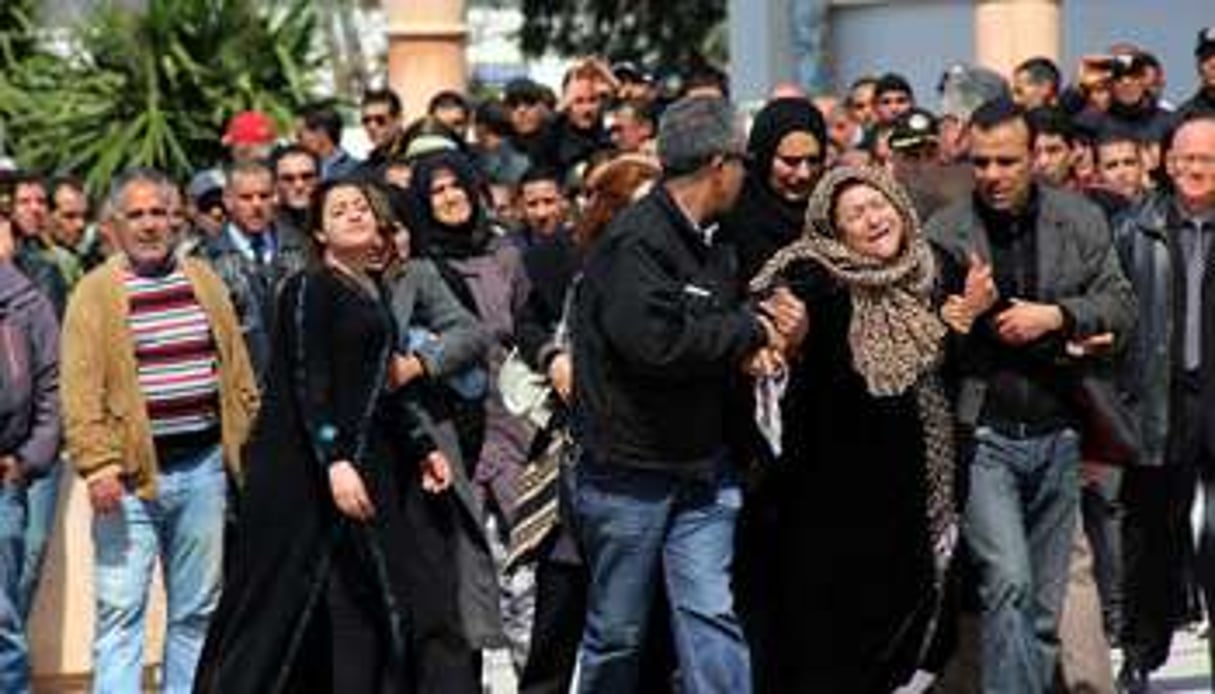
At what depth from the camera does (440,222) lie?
12.5 meters

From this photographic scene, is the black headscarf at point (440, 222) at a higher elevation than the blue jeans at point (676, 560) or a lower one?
higher

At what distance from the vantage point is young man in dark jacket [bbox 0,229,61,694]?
1148 centimetres

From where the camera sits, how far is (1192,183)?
11227 millimetres

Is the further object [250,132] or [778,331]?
[250,132]

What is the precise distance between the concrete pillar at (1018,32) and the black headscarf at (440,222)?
7.06 metres

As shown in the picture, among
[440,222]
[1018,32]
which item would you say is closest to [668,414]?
[440,222]

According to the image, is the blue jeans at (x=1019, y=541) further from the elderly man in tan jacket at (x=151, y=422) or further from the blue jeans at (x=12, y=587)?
the blue jeans at (x=12, y=587)

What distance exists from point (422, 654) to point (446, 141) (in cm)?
513

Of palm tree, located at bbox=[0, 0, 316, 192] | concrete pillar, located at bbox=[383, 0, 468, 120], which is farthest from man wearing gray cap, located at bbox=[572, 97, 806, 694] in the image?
concrete pillar, located at bbox=[383, 0, 468, 120]

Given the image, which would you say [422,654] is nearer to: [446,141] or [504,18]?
[446,141]

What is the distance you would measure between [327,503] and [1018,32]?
32.4ft

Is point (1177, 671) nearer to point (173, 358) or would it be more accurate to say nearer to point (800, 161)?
point (800, 161)

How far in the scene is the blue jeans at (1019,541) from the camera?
33.5 ft

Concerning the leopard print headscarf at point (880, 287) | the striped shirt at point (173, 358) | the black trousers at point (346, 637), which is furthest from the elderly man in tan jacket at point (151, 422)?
the leopard print headscarf at point (880, 287)
